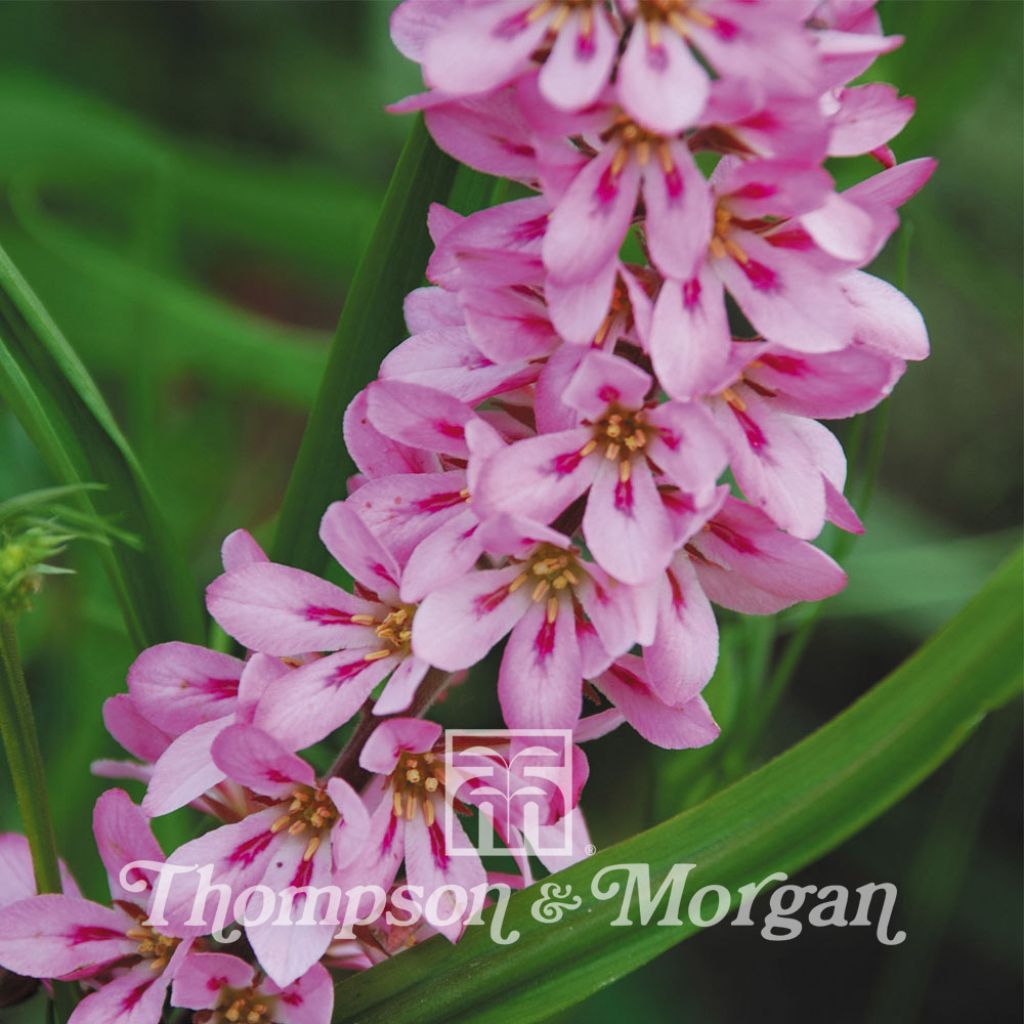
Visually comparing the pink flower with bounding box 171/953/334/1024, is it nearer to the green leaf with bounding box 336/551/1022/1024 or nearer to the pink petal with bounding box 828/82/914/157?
the green leaf with bounding box 336/551/1022/1024

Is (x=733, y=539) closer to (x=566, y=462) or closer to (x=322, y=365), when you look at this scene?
(x=566, y=462)

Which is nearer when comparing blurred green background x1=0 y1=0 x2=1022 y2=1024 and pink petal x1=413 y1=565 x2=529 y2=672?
pink petal x1=413 y1=565 x2=529 y2=672

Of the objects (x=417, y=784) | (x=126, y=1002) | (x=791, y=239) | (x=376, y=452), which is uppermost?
(x=791, y=239)

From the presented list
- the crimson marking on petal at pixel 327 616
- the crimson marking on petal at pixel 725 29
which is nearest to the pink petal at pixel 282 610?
the crimson marking on petal at pixel 327 616

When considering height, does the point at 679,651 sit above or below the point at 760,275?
below

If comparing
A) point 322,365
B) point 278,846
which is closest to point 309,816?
point 278,846

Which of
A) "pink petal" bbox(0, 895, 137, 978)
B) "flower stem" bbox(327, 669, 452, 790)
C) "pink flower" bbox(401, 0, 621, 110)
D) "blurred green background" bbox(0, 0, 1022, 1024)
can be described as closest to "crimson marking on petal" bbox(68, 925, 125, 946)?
"pink petal" bbox(0, 895, 137, 978)

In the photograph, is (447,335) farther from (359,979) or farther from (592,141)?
(359,979)
